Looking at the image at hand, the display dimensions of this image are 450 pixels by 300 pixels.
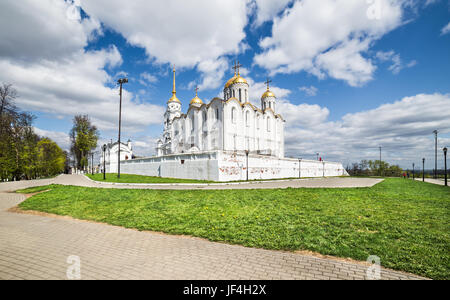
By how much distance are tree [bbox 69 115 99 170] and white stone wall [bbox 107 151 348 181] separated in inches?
526

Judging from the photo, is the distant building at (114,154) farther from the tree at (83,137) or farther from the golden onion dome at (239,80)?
the golden onion dome at (239,80)

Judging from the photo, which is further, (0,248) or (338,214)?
(338,214)

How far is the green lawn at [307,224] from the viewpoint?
3.88 m

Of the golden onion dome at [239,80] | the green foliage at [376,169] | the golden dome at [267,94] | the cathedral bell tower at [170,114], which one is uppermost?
the golden onion dome at [239,80]

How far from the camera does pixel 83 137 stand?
139 ft

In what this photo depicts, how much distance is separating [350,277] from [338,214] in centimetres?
375

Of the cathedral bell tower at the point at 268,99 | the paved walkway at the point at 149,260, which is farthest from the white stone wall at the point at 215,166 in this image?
the cathedral bell tower at the point at 268,99

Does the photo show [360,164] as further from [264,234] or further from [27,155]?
[27,155]

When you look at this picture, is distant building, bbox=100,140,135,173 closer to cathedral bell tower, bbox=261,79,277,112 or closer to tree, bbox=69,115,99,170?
tree, bbox=69,115,99,170

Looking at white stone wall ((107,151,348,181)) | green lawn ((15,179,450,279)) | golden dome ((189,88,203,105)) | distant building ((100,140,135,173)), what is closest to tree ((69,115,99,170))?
distant building ((100,140,135,173))

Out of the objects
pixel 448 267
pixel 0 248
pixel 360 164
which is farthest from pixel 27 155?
pixel 360 164

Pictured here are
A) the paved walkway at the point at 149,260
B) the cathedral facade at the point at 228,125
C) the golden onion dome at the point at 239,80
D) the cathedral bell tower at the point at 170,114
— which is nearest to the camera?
the paved walkway at the point at 149,260

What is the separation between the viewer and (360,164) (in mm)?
70062

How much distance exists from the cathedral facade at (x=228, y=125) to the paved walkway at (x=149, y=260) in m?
25.2
